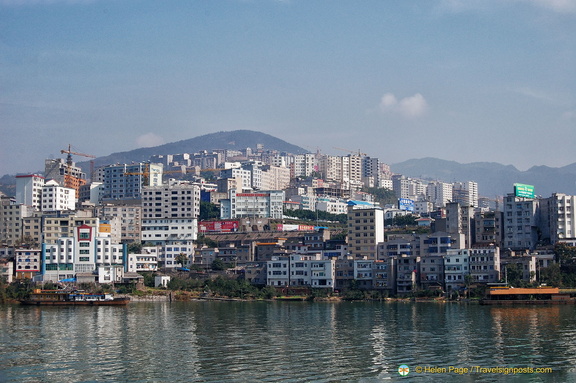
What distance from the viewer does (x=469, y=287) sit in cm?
6131

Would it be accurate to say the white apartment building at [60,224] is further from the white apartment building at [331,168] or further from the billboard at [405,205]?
the white apartment building at [331,168]

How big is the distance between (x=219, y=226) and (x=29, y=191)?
2653 cm

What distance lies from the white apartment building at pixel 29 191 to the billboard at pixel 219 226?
22.6 metres

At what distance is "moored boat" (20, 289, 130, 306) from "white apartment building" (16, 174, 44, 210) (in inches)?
1549

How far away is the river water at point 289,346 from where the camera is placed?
2434 cm

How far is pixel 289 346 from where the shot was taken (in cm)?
3039

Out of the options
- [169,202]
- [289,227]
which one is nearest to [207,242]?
[289,227]

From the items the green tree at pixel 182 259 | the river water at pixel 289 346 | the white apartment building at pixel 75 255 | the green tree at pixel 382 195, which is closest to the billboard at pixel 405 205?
the green tree at pixel 382 195

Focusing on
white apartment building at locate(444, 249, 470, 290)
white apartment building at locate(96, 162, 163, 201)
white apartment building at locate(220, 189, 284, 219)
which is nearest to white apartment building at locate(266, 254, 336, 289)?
white apartment building at locate(444, 249, 470, 290)

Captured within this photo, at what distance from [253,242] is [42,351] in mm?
47682

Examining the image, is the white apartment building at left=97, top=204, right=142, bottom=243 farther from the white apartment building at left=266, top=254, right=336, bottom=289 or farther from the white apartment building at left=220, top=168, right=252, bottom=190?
the white apartment building at left=220, top=168, right=252, bottom=190

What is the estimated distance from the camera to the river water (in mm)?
24344

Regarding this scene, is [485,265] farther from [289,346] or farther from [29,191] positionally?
[29,191]

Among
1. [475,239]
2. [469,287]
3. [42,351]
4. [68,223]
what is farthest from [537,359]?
[68,223]
